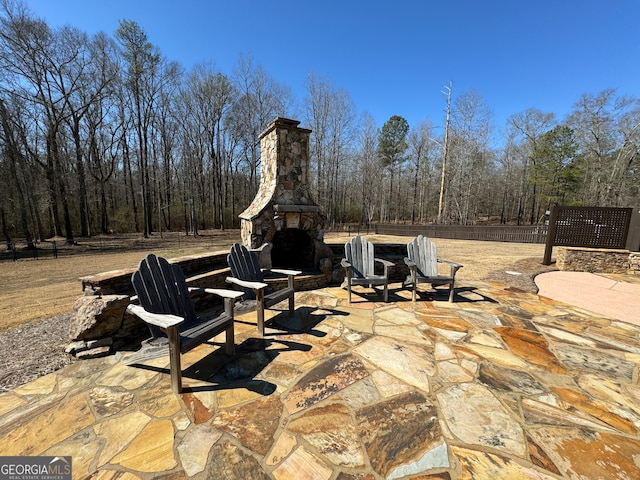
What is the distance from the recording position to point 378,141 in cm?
2455

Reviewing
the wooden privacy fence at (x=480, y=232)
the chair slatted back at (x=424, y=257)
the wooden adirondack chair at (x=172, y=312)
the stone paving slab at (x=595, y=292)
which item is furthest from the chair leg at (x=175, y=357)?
the wooden privacy fence at (x=480, y=232)

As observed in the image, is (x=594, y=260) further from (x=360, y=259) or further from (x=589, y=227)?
(x=360, y=259)

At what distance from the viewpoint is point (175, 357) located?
6.19ft

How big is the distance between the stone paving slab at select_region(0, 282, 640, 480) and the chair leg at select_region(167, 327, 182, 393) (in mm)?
86

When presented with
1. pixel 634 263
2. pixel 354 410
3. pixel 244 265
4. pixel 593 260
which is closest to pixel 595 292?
pixel 593 260

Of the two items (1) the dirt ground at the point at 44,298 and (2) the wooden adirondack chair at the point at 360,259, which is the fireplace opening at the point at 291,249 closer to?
(2) the wooden adirondack chair at the point at 360,259

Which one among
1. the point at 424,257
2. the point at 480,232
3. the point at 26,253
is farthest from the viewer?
the point at 480,232

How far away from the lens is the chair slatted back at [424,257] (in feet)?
13.8

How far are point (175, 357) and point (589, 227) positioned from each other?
916 cm

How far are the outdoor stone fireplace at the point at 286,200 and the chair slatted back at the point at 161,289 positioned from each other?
221cm

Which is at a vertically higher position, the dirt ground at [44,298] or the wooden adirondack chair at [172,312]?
the wooden adirondack chair at [172,312]

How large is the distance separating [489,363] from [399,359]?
0.86 meters

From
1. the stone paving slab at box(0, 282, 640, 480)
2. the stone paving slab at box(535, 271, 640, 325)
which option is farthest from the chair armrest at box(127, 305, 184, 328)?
the stone paving slab at box(535, 271, 640, 325)
